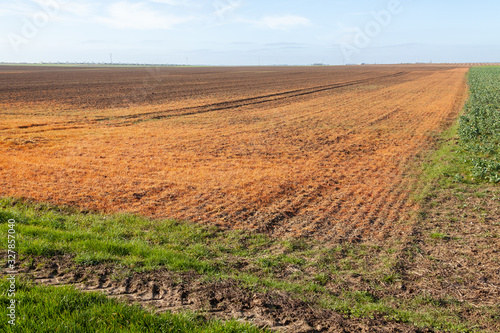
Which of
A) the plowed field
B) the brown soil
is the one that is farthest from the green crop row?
the brown soil

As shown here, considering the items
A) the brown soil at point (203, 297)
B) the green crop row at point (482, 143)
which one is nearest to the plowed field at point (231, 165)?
the green crop row at point (482, 143)

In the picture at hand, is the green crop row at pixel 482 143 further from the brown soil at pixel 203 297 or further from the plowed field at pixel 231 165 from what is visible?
the brown soil at pixel 203 297

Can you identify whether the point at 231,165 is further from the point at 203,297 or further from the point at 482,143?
the point at 482,143

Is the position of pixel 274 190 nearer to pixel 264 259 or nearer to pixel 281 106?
pixel 264 259

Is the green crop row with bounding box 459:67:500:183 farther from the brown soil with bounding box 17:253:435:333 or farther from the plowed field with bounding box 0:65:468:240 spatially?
the brown soil with bounding box 17:253:435:333

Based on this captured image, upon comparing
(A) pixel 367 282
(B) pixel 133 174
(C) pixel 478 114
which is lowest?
(A) pixel 367 282

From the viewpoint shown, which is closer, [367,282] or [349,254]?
[367,282]

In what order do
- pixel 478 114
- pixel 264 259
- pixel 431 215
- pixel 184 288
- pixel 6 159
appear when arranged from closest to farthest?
1. pixel 184 288
2. pixel 264 259
3. pixel 431 215
4. pixel 6 159
5. pixel 478 114

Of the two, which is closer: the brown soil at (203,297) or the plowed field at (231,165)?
the brown soil at (203,297)

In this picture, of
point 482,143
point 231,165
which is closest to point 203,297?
point 231,165

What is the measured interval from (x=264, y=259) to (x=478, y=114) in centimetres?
2099

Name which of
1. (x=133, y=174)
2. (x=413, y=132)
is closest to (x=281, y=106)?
(x=413, y=132)

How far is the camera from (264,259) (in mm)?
6078

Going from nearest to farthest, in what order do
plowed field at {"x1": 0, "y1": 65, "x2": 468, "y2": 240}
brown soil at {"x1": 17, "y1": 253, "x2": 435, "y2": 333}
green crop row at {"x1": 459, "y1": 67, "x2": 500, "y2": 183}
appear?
brown soil at {"x1": 17, "y1": 253, "x2": 435, "y2": 333}
plowed field at {"x1": 0, "y1": 65, "x2": 468, "y2": 240}
green crop row at {"x1": 459, "y1": 67, "x2": 500, "y2": 183}
